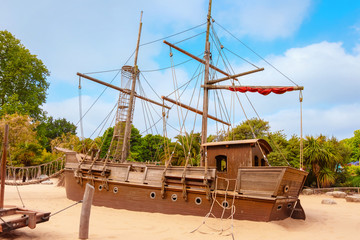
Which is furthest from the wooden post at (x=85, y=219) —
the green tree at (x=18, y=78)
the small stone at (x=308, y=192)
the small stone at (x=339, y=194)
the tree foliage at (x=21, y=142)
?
the green tree at (x=18, y=78)

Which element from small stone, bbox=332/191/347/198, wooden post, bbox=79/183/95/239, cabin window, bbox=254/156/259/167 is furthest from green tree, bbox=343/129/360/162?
wooden post, bbox=79/183/95/239

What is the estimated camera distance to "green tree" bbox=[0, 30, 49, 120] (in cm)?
3128

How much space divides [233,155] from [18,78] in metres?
32.3

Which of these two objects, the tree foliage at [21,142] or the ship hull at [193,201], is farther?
the tree foliage at [21,142]

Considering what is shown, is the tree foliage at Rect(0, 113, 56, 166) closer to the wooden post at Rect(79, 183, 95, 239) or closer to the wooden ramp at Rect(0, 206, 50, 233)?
the wooden ramp at Rect(0, 206, 50, 233)

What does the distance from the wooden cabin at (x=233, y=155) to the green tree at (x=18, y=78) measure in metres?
29.1

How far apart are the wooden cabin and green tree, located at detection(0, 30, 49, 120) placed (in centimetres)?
2908

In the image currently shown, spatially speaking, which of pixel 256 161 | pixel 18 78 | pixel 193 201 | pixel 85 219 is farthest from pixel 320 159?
pixel 18 78

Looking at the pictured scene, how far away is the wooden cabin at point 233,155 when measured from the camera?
9.95 meters

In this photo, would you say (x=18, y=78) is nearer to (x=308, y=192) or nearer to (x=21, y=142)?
(x=21, y=142)

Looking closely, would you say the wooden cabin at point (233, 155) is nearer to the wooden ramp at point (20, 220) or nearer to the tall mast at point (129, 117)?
the wooden ramp at point (20, 220)

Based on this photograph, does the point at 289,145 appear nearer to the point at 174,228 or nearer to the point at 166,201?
the point at 166,201

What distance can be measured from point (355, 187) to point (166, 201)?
19684 millimetres

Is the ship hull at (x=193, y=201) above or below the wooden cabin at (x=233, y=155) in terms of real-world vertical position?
below
